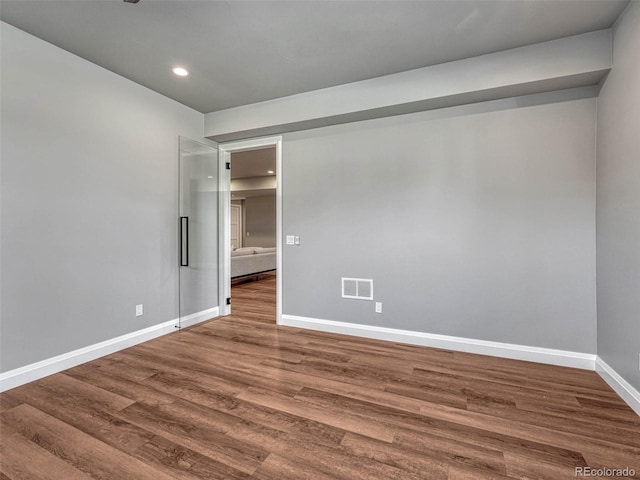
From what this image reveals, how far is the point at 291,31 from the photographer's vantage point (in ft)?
7.61

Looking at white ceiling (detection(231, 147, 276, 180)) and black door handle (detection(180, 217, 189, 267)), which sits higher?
white ceiling (detection(231, 147, 276, 180))

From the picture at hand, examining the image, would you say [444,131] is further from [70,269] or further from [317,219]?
[70,269]

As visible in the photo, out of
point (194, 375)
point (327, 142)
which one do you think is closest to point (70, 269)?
point (194, 375)

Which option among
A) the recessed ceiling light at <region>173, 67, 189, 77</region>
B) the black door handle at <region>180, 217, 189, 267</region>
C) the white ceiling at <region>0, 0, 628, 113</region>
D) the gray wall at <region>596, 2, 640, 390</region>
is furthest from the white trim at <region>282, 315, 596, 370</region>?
the recessed ceiling light at <region>173, 67, 189, 77</region>

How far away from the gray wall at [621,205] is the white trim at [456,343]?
0.79ft

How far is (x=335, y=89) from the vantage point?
319 centimetres

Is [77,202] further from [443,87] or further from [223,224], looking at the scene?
[443,87]

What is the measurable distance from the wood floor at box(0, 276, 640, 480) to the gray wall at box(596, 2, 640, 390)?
16.6 inches

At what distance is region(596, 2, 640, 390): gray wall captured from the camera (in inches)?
77.3

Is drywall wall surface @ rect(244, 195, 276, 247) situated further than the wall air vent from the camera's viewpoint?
Yes

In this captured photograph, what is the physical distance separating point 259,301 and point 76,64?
385 cm

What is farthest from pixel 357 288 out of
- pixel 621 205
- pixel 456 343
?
pixel 621 205

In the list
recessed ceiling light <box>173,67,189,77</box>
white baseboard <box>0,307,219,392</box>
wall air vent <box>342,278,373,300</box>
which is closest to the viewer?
white baseboard <box>0,307,219,392</box>

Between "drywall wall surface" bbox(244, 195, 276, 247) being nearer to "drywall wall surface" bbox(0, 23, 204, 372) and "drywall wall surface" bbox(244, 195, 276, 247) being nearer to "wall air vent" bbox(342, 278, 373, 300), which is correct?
"drywall wall surface" bbox(0, 23, 204, 372)
